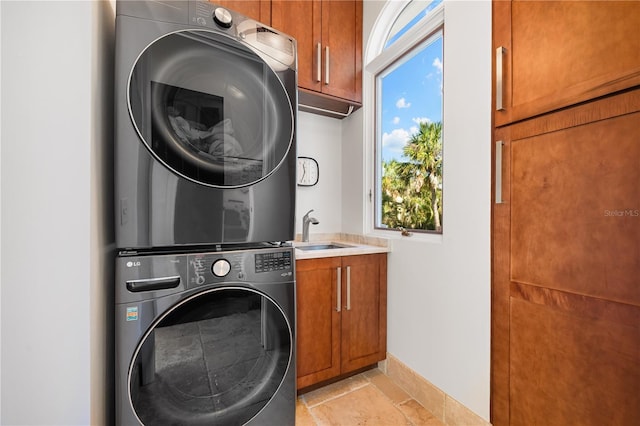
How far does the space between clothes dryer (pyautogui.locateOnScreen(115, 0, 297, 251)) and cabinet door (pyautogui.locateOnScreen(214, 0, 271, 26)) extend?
26.7 inches

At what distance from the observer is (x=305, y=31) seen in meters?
1.85

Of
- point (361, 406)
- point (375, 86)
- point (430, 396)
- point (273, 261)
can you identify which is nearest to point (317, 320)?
point (361, 406)

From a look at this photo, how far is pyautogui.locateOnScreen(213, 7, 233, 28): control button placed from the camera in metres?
1.06

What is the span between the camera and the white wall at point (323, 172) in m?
2.29

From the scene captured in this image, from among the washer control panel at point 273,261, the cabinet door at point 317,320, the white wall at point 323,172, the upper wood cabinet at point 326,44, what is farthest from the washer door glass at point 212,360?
the upper wood cabinet at point 326,44

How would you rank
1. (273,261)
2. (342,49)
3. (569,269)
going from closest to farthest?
(569,269) → (273,261) → (342,49)

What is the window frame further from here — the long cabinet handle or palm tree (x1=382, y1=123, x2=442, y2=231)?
the long cabinet handle

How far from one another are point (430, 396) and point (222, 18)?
2.13 meters

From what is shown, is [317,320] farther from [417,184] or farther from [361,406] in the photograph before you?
[417,184]

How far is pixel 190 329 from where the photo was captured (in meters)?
1.00

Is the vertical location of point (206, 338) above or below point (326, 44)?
below

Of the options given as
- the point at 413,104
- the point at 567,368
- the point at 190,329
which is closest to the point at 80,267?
the point at 190,329

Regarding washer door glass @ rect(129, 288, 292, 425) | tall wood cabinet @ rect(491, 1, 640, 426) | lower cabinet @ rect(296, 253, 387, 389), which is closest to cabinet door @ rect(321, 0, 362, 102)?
tall wood cabinet @ rect(491, 1, 640, 426)

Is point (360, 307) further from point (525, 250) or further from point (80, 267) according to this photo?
point (80, 267)
